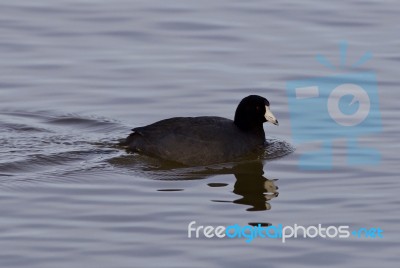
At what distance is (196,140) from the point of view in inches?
481

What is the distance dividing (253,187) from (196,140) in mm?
1045

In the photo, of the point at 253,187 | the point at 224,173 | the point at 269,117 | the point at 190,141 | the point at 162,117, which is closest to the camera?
the point at 253,187

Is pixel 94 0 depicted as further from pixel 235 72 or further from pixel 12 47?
pixel 235 72

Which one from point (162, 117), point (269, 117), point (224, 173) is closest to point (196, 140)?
point (224, 173)

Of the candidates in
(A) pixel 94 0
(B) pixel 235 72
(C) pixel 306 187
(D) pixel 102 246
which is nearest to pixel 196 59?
(B) pixel 235 72

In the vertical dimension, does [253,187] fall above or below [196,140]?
below

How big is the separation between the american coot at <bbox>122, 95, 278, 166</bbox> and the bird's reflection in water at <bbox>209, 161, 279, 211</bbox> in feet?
0.83

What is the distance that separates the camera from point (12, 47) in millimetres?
16188

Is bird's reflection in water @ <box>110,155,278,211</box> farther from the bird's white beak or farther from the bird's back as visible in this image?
the bird's white beak

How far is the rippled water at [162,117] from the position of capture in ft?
30.8

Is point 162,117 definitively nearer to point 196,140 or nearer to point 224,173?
point 196,140

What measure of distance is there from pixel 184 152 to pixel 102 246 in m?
3.07

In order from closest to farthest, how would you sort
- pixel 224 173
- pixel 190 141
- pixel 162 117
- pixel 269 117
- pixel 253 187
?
pixel 253 187, pixel 224 173, pixel 190 141, pixel 269 117, pixel 162 117

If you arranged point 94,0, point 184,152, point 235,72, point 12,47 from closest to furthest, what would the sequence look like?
1. point 184,152
2. point 235,72
3. point 12,47
4. point 94,0
